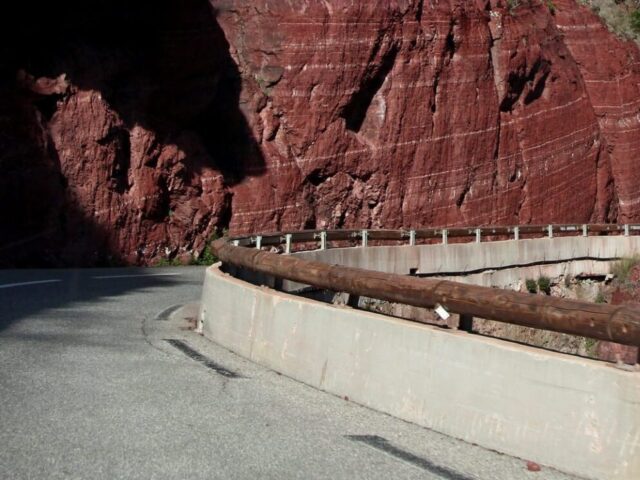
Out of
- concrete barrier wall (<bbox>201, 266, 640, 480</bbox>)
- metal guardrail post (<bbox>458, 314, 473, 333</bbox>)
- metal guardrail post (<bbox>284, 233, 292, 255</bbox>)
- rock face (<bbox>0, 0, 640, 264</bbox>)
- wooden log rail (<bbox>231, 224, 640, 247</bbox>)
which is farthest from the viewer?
rock face (<bbox>0, 0, 640, 264</bbox>)

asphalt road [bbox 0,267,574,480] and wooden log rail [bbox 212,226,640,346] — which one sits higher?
wooden log rail [bbox 212,226,640,346]

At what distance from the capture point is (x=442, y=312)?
8.24 meters

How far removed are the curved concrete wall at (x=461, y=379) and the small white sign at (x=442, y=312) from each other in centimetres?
13

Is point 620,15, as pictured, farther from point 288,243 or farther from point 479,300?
point 479,300

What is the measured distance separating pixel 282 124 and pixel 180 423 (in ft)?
83.4

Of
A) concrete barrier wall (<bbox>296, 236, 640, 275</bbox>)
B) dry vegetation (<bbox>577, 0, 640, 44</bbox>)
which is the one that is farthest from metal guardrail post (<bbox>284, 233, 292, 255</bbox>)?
dry vegetation (<bbox>577, 0, 640, 44</bbox>)

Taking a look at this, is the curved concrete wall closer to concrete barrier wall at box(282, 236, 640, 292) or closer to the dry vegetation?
concrete barrier wall at box(282, 236, 640, 292)

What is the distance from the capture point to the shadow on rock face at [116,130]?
25.8m

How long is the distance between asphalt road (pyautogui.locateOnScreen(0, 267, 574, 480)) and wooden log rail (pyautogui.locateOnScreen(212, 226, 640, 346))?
3.19 feet

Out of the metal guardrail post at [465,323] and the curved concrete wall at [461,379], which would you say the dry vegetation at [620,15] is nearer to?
the curved concrete wall at [461,379]

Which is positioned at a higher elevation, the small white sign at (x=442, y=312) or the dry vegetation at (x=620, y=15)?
the dry vegetation at (x=620, y=15)

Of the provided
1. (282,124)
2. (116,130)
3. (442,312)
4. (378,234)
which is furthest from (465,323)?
A: (282,124)

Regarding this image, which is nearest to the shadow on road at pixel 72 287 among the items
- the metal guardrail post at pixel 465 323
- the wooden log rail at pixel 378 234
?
the wooden log rail at pixel 378 234

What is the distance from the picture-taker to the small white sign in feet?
26.8
